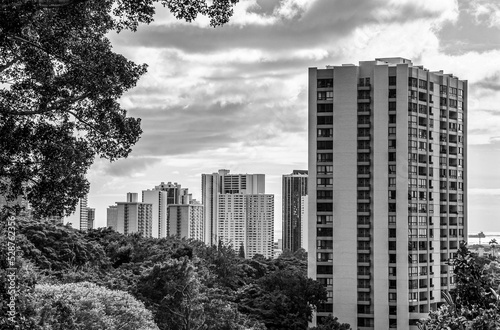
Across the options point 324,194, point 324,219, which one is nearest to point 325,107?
point 324,194

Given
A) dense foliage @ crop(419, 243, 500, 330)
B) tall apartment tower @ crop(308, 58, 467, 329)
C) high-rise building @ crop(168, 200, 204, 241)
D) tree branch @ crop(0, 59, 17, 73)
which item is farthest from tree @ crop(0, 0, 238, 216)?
high-rise building @ crop(168, 200, 204, 241)

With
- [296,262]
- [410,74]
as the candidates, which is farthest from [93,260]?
[296,262]

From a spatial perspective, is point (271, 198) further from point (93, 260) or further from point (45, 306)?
point (45, 306)

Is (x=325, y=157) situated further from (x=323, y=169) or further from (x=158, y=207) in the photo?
(x=158, y=207)

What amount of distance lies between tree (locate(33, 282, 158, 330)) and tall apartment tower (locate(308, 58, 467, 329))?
56.2 feet

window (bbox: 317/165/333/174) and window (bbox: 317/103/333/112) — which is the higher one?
window (bbox: 317/103/333/112)

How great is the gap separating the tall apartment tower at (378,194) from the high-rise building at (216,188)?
49903 millimetres

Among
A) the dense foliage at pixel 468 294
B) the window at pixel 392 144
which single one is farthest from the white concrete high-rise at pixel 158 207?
the dense foliage at pixel 468 294

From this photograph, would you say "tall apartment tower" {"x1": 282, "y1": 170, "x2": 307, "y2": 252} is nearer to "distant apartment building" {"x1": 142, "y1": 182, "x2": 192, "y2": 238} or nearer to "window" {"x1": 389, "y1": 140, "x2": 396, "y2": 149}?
"distant apartment building" {"x1": 142, "y1": 182, "x2": 192, "y2": 238}

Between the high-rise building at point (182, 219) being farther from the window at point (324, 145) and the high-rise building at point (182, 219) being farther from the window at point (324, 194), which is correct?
the window at point (324, 145)

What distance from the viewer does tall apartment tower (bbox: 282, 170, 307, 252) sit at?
77.6 metres

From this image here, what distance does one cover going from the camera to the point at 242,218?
8538 cm

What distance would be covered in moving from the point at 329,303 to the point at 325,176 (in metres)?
7.03

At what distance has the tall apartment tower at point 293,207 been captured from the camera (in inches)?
3056
